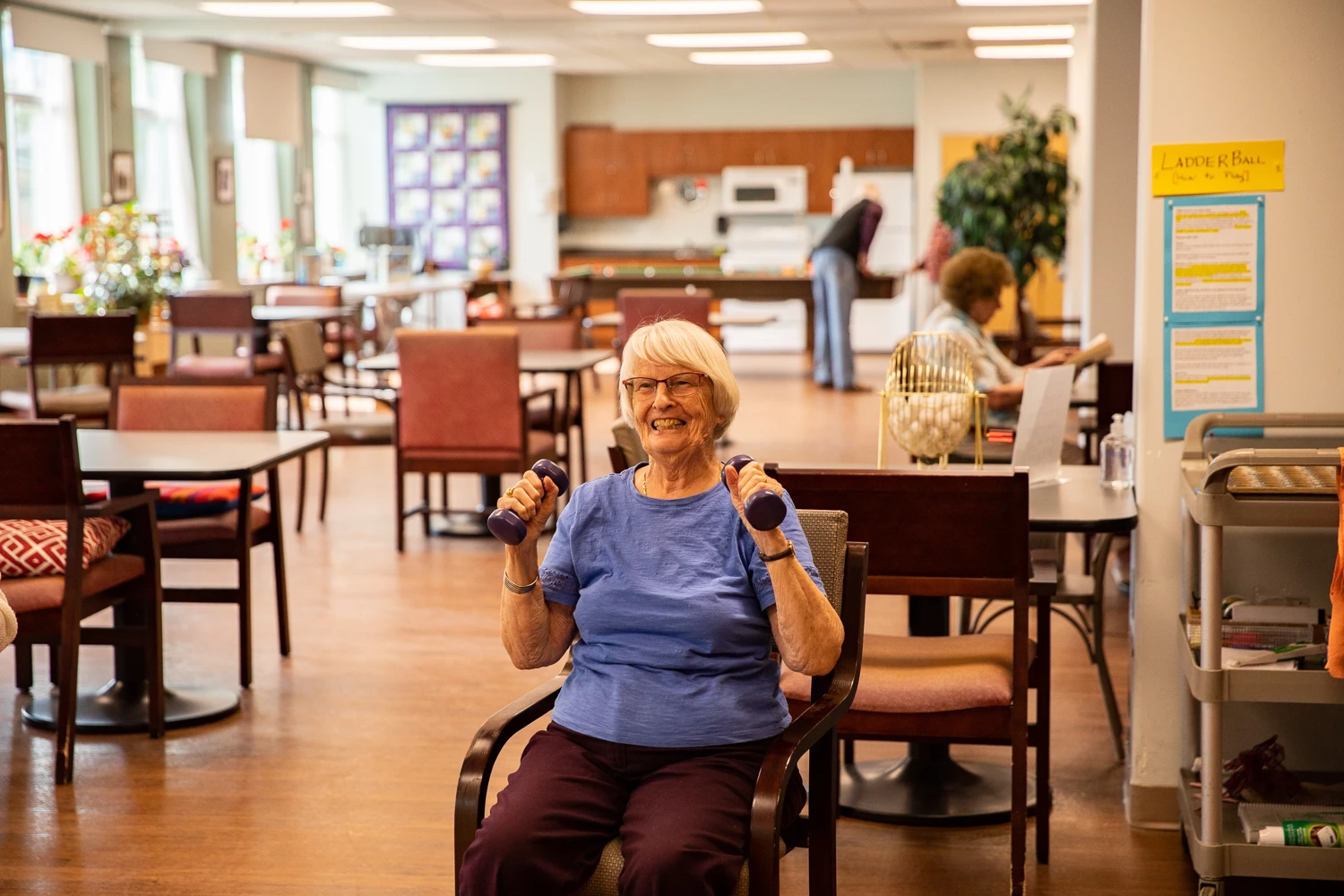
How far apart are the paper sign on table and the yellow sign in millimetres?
497

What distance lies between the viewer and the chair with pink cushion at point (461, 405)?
616cm

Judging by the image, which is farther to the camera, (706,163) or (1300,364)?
(706,163)

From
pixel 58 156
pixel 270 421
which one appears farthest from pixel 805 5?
pixel 270 421

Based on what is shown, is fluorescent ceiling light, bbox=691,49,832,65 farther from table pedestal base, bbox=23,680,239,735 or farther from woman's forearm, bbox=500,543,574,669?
woman's forearm, bbox=500,543,574,669

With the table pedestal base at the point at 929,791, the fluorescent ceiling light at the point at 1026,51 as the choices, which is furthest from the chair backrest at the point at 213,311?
the fluorescent ceiling light at the point at 1026,51

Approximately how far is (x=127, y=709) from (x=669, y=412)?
2.46m

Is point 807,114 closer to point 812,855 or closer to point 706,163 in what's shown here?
point 706,163

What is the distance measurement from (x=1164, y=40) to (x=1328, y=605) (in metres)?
1.21

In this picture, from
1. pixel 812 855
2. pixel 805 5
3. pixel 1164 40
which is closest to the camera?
pixel 812 855

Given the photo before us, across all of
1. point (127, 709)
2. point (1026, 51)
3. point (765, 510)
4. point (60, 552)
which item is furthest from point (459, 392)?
point (1026, 51)

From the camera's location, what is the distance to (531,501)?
2188 mm

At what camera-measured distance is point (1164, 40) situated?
310 centimetres

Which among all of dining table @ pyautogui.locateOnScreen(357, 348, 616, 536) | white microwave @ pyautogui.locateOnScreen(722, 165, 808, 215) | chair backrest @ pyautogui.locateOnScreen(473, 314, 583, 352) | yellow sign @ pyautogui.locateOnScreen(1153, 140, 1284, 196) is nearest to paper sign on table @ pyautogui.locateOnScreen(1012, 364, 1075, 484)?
yellow sign @ pyautogui.locateOnScreen(1153, 140, 1284, 196)

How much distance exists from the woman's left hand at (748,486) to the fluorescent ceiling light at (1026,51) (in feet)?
36.8
